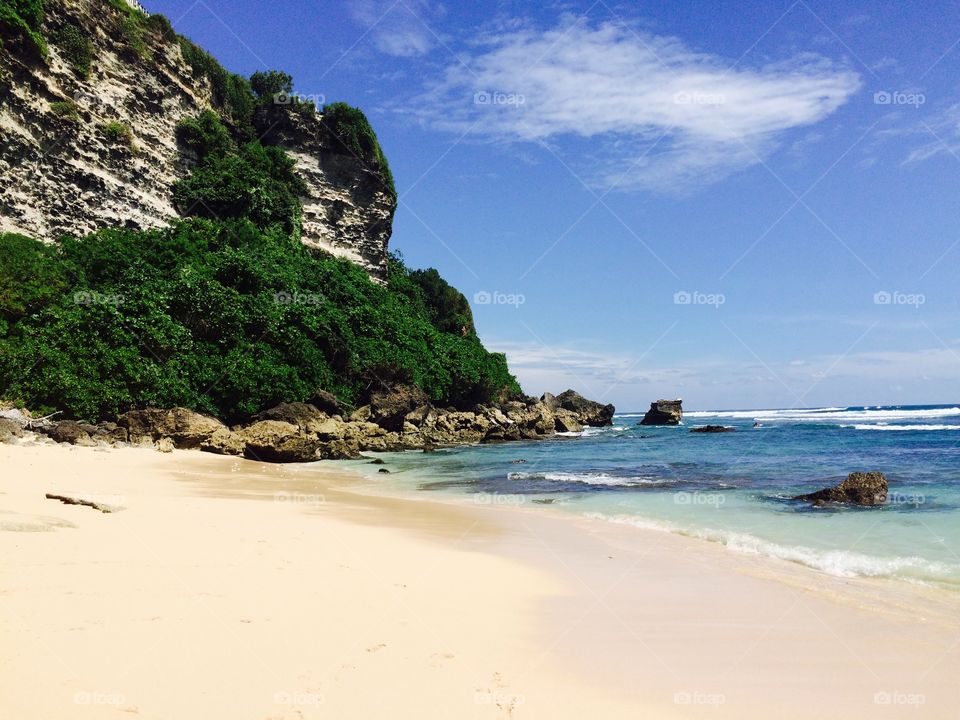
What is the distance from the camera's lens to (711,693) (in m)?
3.88

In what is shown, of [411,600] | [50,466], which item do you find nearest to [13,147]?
[50,466]

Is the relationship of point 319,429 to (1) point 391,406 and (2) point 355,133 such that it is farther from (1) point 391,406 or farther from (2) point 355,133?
(2) point 355,133

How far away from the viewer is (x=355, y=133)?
50875 millimetres

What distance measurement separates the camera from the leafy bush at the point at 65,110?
2978cm

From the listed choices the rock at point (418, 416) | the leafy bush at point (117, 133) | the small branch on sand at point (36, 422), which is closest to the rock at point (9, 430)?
the small branch on sand at point (36, 422)

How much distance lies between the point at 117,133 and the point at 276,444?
24.5 m

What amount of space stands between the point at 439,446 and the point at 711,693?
96.5 feet

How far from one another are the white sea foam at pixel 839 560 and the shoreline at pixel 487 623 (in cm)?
38

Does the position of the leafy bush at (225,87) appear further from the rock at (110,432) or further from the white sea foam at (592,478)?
the white sea foam at (592,478)

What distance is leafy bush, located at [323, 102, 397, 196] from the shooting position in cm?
5012

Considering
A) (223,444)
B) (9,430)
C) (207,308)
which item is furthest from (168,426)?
(207,308)

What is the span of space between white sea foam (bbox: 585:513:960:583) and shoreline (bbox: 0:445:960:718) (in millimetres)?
383

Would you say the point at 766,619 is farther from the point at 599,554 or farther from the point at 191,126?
the point at 191,126

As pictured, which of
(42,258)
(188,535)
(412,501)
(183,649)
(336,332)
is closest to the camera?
(183,649)
